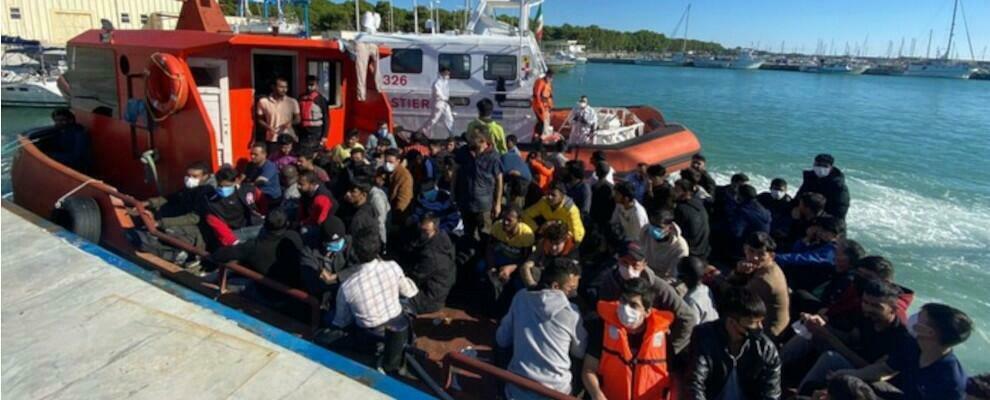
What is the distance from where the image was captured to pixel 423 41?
1078 centimetres

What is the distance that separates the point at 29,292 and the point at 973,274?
11.5m

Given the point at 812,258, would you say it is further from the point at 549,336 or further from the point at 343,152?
the point at 343,152

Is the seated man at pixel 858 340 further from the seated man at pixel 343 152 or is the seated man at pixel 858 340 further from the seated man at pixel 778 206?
the seated man at pixel 343 152

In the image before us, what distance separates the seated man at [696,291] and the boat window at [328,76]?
18.4 ft

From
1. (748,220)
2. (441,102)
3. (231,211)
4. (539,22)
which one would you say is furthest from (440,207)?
(539,22)

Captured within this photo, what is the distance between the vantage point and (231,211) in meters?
5.48

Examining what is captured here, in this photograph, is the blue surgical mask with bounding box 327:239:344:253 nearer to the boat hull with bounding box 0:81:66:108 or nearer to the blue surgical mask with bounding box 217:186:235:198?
the blue surgical mask with bounding box 217:186:235:198

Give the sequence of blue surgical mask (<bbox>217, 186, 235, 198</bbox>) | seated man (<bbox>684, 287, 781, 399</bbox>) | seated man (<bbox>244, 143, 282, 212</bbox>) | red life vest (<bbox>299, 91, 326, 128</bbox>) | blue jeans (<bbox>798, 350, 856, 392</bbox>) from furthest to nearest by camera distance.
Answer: red life vest (<bbox>299, 91, 326, 128</bbox>) < seated man (<bbox>244, 143, 282, 212</bbox>) < blue surgical mask (<bbox>217, 186, 235, 198</bbox>) < blue jeans (<bbox>798, 350, 856, 392</bbox>) < seated man (<bbox>684, 287, 781, 399</bbox>)

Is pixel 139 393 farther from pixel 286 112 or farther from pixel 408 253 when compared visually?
pixel 286 112

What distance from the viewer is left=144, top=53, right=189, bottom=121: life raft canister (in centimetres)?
598

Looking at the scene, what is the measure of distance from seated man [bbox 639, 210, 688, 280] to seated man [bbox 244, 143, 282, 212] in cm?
358

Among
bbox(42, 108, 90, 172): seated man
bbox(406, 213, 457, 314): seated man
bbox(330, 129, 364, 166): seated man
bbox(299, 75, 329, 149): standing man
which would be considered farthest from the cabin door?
bbox(406, 213, 457, 314): seated man

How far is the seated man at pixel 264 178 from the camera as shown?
5.94 m

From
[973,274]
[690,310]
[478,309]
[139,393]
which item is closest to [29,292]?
→ [139,393]
